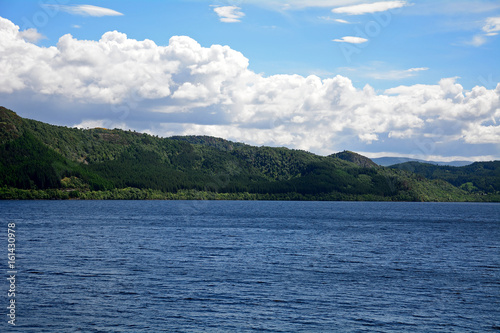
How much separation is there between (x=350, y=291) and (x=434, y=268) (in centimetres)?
2306

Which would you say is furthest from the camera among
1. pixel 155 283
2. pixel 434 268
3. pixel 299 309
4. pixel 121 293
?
pixel 434 268

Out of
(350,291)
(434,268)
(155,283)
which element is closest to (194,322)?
(155,283)

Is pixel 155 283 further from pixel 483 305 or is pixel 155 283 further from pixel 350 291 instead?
pixel 483 305

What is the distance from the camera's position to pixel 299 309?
1734 inches

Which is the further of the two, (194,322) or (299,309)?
(299,309)

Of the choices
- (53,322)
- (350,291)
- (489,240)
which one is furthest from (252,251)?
(489,240)

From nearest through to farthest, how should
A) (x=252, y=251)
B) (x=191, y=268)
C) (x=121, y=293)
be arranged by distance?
(x=121, y=293) → (x=191, y=268) → (x=252, y=251)

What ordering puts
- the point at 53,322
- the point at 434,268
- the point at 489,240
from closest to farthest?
the point at 53,322 < the point at 434,268 < the point at 489,240

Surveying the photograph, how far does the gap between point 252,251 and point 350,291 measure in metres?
33.8

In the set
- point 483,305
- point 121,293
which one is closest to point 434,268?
point 483,305

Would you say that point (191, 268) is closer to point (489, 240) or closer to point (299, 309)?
point (299, 309)

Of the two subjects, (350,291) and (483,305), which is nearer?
(483,305)

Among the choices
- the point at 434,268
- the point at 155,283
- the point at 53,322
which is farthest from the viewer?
the point at 434,268

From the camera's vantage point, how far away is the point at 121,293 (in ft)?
160
